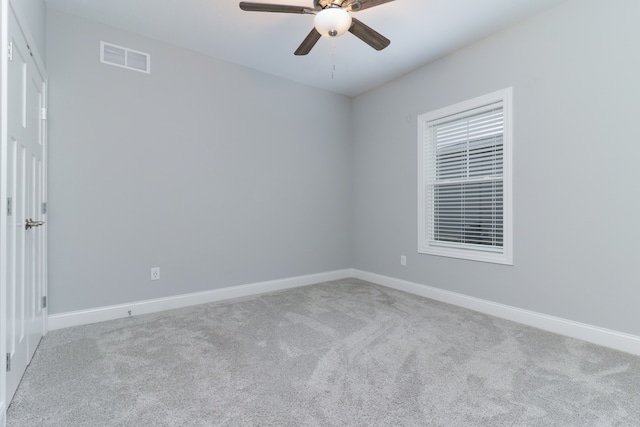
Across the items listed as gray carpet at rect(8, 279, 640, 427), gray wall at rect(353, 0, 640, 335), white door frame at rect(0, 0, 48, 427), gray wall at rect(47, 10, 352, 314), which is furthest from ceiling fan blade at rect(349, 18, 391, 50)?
gray carpet at rect(8, 279, 640, 427)

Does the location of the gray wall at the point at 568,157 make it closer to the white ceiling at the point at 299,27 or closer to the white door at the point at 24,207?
the white ceiling at the point at 299,27

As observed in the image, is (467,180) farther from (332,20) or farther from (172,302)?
(172,302)

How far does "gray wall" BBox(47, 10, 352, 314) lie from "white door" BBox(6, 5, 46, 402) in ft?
0.89

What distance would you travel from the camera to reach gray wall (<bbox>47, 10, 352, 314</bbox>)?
2773mm

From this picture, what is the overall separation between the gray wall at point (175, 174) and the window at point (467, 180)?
1426 mm

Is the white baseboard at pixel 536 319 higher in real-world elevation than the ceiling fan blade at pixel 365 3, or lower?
lower

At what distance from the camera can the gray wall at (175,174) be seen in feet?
9.10

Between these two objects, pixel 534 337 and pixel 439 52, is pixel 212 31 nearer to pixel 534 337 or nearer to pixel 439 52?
pixel 439 52

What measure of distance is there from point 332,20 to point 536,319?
2.95 m

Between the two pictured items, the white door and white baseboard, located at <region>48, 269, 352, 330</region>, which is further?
white baseboard, located at <region>48, 269, 352, 330</region>

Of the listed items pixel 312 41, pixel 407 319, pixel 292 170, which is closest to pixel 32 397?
pixel 407 319

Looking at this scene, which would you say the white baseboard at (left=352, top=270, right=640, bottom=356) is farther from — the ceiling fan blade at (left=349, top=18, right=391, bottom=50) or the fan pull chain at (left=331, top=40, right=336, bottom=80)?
the fan pull chain at (left=331, top=40, right=336, bottom=80)

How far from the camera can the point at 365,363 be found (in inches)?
82.5

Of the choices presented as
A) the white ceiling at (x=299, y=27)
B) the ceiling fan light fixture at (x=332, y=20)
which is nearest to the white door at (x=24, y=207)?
the white ceiling at (x=299, y=27)
